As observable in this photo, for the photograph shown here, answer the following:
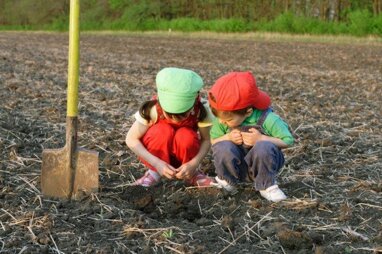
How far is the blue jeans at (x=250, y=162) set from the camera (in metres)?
3.56

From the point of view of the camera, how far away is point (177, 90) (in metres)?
3.44

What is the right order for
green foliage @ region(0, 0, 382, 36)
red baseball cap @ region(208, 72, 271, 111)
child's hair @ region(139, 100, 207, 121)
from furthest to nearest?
green foliage @ region(0, 0, 382, 36) < child's hair @ region(139, 100, 207, 121) < red baseball cap @ region(208, 72, 271, 111)

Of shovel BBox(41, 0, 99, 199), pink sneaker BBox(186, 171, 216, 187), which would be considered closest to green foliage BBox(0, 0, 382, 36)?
pink sneaker BBox(186, 171, 216, 187)

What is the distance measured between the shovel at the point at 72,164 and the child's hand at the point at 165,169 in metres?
0.36

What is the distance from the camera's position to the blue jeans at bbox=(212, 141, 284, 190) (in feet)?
11.7

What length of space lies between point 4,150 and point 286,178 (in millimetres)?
2038

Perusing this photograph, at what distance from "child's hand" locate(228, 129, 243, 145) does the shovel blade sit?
793 millimetres

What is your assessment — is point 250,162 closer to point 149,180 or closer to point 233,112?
point 233,112

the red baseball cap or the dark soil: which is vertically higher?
the red baseball cap

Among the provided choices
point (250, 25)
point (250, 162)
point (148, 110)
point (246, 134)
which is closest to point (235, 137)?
point (246, 134)

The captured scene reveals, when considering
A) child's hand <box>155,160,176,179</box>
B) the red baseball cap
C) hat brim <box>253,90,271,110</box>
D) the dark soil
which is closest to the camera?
the dark soil

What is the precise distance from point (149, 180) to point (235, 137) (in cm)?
66

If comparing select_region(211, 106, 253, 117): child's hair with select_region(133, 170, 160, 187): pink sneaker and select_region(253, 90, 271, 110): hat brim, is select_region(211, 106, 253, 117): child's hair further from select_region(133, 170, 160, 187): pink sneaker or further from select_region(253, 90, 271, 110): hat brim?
select_region(133, 170, 160, 187): pink sneaker

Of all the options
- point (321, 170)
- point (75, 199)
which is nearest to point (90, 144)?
point (75, 199)
